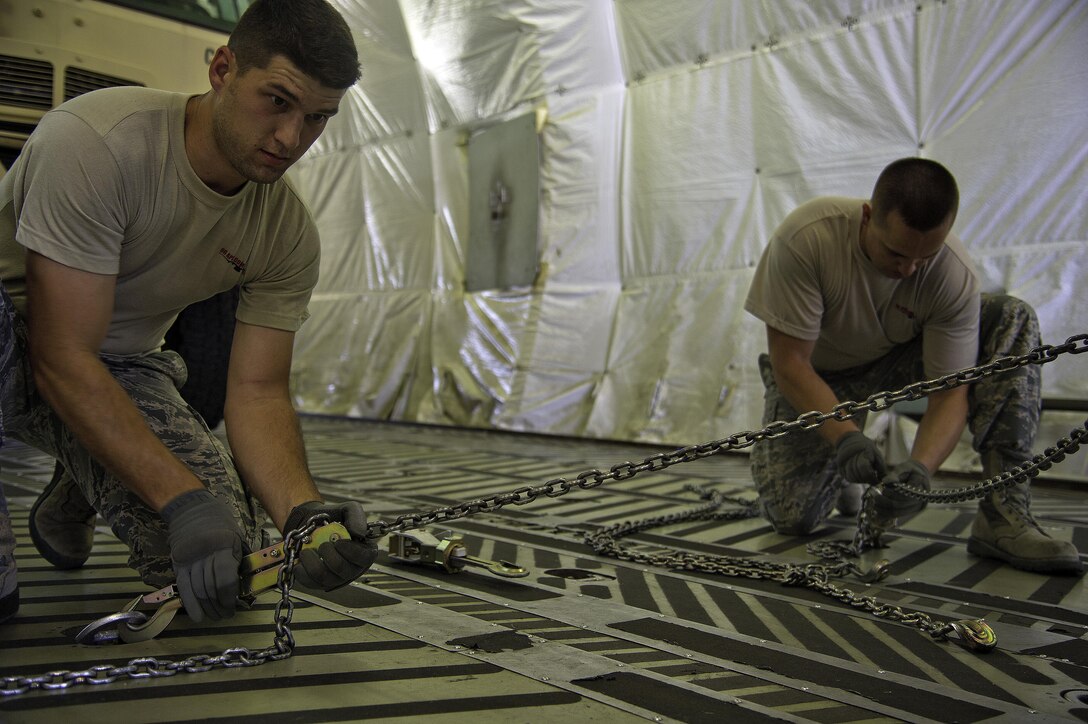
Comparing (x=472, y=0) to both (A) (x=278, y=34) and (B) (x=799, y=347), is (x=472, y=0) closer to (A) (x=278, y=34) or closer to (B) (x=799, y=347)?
(B) (x=799, y=347)

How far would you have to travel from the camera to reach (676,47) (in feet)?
20.3

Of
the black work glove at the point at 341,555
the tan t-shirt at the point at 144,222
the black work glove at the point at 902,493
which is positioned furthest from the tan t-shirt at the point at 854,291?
the black work glove at the point at 341,555

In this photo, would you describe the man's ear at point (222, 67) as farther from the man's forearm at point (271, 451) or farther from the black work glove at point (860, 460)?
the black work glove at point (860, 460)

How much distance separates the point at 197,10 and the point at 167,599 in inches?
144

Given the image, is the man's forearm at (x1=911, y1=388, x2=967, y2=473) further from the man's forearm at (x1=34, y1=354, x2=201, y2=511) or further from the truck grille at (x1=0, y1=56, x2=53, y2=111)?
the truck grille at (x1=0, y1=56, x2=53, y2=111)

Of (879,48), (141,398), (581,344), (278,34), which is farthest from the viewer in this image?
(581,344)

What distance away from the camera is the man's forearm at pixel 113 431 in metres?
1.93

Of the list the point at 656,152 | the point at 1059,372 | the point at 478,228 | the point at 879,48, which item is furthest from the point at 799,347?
the point at 478,228

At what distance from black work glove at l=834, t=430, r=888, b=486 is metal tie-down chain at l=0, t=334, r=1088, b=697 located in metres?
0.08

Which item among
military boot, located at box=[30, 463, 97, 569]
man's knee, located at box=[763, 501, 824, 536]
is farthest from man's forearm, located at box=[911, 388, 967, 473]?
military boot, located at box=[30, 463, 97, 569]

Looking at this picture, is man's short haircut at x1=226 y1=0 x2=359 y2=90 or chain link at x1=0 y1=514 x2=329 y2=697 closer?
chain link at x1=0 y1=514 x2=329 y2=697

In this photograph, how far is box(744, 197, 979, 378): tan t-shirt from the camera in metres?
3.04

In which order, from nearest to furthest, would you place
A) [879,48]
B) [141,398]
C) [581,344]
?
[141,398] → [879,48] → [581,344]

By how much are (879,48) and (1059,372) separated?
193 cm
